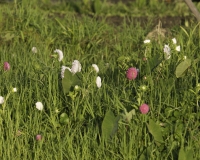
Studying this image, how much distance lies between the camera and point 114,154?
2.54 m

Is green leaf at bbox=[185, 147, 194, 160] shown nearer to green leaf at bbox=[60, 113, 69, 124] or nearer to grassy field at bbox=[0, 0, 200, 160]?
grassy field at bbox=[0, 0, 200, 160]

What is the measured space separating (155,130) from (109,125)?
22 centimetres

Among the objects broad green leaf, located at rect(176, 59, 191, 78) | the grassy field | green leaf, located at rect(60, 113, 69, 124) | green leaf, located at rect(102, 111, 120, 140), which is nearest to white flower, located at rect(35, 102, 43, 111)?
the grassy field

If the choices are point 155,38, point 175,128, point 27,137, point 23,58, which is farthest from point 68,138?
point 155,38

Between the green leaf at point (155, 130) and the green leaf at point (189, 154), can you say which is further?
the green leaf at point (155, 130)

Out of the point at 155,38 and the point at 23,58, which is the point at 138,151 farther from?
the point at 155,38

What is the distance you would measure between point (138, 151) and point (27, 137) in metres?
0.58

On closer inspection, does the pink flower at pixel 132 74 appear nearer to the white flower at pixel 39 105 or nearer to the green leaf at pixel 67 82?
the green leaf at pixel 67 82

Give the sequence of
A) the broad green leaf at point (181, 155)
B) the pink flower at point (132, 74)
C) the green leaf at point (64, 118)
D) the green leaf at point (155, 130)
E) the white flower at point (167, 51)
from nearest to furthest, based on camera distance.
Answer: the broad green leaf at point (181, 155)
the green leaf at point (155, 130)
the green leaf at point (64, 118)
the pink flower at point (132, 74)
the white flower at point (167, 51)

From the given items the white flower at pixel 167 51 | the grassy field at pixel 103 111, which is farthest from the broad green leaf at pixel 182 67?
the white flower at pixel 167 51

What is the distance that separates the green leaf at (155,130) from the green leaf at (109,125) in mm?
165

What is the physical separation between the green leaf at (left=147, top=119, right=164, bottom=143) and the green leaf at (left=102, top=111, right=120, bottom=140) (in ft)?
0.54

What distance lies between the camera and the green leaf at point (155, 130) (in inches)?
99.4

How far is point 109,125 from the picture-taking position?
2557 mm
